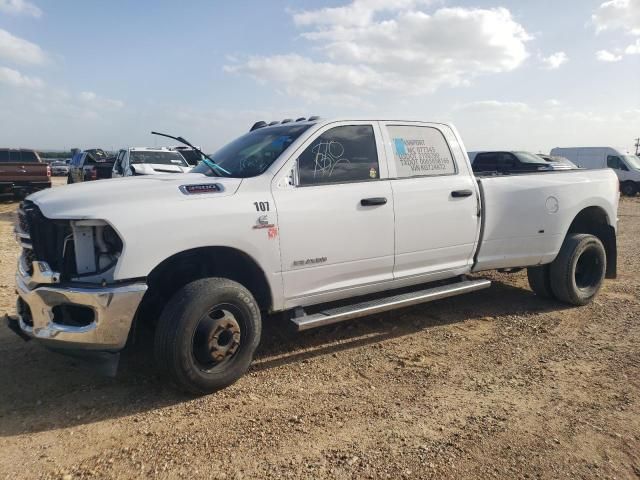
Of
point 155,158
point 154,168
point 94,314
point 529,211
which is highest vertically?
point 155,158

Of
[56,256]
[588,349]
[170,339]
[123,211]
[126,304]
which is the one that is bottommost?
[588,349]

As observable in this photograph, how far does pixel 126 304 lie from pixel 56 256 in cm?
60

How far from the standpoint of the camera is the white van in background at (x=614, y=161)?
80.3 feet

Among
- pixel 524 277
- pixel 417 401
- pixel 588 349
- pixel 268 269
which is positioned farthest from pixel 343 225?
pixel 524 277

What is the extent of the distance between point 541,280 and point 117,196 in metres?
4.66

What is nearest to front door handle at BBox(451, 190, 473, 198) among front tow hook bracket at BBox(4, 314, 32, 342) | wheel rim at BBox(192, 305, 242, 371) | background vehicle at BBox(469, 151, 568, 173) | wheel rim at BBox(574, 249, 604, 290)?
wheel rim at BBox(574, 249, 604, 290)

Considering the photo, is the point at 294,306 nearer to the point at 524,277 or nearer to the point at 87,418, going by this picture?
the point at 87,418

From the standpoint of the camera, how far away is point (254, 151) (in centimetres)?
428

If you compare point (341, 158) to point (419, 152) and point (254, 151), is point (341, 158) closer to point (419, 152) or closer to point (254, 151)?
point (254, 151)

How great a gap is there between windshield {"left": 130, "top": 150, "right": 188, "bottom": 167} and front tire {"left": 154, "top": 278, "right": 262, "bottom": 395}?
1123 centimetres

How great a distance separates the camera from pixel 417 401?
3.50m

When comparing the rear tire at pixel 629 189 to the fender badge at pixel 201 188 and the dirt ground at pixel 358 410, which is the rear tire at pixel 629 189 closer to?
the dirt ground at pixel 358 410

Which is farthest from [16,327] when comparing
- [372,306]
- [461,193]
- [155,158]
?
[155,158]

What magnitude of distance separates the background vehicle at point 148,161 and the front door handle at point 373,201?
9.57 meters
